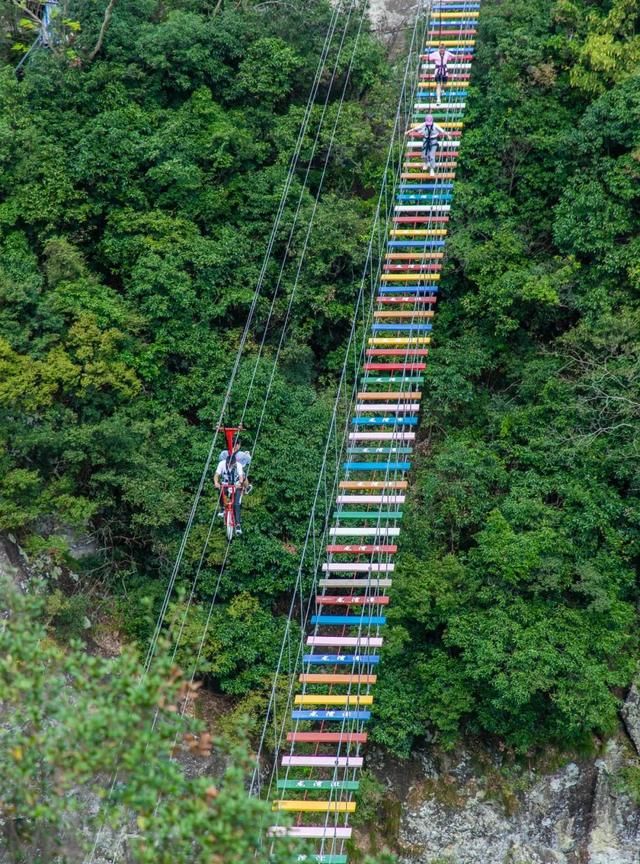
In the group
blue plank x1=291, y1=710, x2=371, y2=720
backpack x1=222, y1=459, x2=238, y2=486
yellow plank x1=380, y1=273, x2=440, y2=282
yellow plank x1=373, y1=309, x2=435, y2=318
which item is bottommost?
blue plank x1=291, y1=710, x2=371, y2=720

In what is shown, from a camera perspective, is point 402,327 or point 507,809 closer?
point 507,809

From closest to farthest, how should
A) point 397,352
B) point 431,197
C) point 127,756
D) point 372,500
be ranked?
1. point 127,756
2. point 372,500
3. point 397,352
4. point 431,197

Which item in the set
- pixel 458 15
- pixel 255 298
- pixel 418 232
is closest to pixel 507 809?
pixel 255 298

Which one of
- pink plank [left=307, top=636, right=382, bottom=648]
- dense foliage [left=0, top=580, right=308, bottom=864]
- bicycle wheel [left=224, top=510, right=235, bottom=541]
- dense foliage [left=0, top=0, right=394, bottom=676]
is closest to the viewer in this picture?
dense foliage [left=0, top=580, right=308, bottom=864]

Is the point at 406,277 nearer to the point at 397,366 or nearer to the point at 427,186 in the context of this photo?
the point at 397,366

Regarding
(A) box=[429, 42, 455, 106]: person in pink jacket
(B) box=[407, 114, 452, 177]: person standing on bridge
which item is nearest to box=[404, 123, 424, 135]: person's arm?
(B) box=[407, 114, 452, 177]: person standing on bridge

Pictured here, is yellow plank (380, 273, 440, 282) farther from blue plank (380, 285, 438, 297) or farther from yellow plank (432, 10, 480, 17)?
yellow plank (432, 10, 480, 17)

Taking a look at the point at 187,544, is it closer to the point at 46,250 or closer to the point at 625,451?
the point at 46,250
